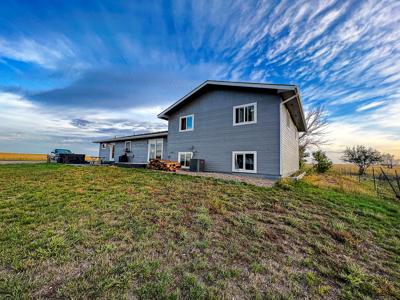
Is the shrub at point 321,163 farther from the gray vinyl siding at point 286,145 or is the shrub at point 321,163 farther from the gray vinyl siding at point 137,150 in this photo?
the gray vinyl siding at point 137,150

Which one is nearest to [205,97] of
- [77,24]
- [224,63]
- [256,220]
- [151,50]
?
[224,63]

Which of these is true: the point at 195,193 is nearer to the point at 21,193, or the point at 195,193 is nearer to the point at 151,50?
the point at 21,193

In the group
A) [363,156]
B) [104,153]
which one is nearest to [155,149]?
[104,153]

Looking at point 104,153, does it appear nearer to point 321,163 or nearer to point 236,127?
point 236,127

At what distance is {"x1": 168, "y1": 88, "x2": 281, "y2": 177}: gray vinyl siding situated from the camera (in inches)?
374

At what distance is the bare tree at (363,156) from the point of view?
2661 cm

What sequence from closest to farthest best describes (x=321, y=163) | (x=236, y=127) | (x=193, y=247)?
1. (x=193, y=247)
2. (x=236, y=127)
3. (x=321, y=163)

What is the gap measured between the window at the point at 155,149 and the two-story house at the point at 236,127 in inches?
34.8

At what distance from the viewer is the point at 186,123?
44.6 ft

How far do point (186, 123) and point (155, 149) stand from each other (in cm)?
492

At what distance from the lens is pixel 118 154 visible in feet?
67.2

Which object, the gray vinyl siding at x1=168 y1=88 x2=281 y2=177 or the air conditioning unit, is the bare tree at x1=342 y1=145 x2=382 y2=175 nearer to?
the gray vinyl siding at x1=168 y1=88 x2=281 y2=177

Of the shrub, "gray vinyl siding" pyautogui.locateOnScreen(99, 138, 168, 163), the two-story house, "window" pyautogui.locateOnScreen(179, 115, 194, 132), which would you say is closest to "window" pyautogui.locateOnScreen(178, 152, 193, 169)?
the two-story house

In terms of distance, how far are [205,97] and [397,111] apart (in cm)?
1266
